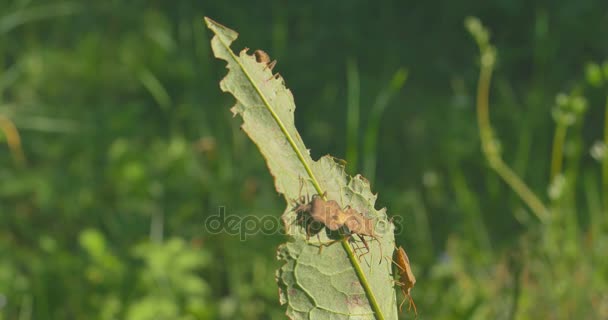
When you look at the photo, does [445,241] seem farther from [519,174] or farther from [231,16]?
[231,16]

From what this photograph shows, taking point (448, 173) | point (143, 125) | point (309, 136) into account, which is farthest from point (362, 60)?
point (143, 125)

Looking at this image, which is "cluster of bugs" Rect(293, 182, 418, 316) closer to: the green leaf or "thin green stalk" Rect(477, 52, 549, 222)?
the green leaf

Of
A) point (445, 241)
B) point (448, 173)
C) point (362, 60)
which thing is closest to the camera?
point (445, 241)

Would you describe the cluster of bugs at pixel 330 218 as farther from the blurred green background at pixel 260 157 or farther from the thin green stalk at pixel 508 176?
the thin green stalk at pixel 508 176

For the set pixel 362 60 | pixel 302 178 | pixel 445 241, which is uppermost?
pixel 362 60

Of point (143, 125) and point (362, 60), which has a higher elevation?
point (362, 60)

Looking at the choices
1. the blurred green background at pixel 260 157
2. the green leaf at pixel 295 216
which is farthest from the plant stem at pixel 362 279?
the blurred green background at pixel 260 157

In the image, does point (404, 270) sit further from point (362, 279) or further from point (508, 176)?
point (508, 176)

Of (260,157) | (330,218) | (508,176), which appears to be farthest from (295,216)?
(260,157)
